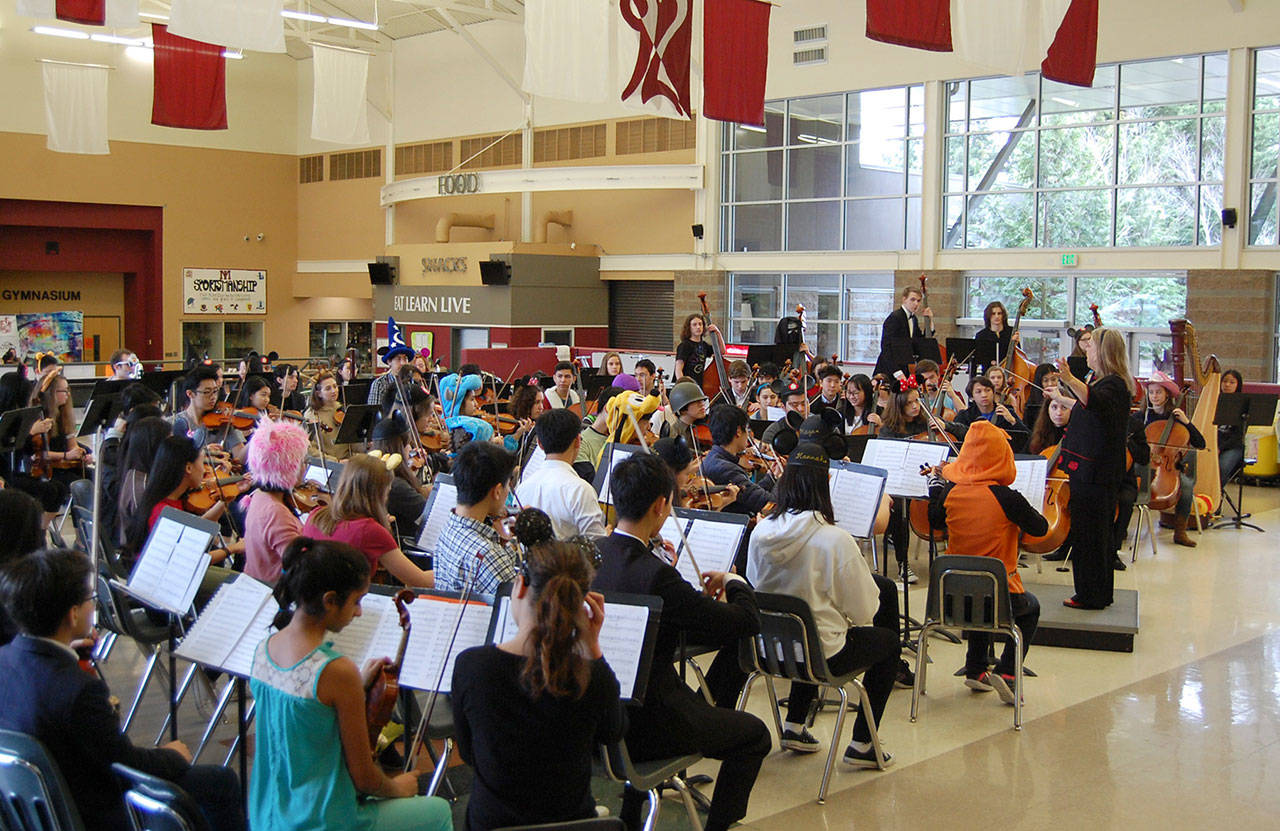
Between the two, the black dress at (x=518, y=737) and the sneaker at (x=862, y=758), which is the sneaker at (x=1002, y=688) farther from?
the black dress at (x=518, y=737)

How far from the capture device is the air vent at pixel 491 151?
22.1 m

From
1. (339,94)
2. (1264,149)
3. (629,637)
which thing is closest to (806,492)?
(629,637)

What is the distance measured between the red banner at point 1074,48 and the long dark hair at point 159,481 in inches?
345

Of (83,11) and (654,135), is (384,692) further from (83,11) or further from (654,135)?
(654,135)

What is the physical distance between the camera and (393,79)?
24.3 metres

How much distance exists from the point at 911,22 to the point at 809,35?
30.2ft

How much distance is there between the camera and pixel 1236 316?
1412 cm

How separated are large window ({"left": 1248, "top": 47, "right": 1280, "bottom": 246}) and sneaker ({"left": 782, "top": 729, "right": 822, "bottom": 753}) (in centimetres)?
1201

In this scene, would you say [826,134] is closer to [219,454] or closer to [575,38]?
[575,38]

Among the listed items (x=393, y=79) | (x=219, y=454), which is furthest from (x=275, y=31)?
(x=393, y=79)

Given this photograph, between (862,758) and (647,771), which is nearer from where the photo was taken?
(647,771)

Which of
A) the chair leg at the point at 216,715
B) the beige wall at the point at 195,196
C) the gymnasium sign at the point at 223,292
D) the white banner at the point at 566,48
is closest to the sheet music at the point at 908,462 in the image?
the chair leg at the point at 216,715

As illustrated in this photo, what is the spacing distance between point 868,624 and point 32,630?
2954 mm

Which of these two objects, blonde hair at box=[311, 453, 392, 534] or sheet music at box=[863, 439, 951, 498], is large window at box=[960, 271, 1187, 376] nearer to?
sheet music at box=[863, 439, 951, 498]
